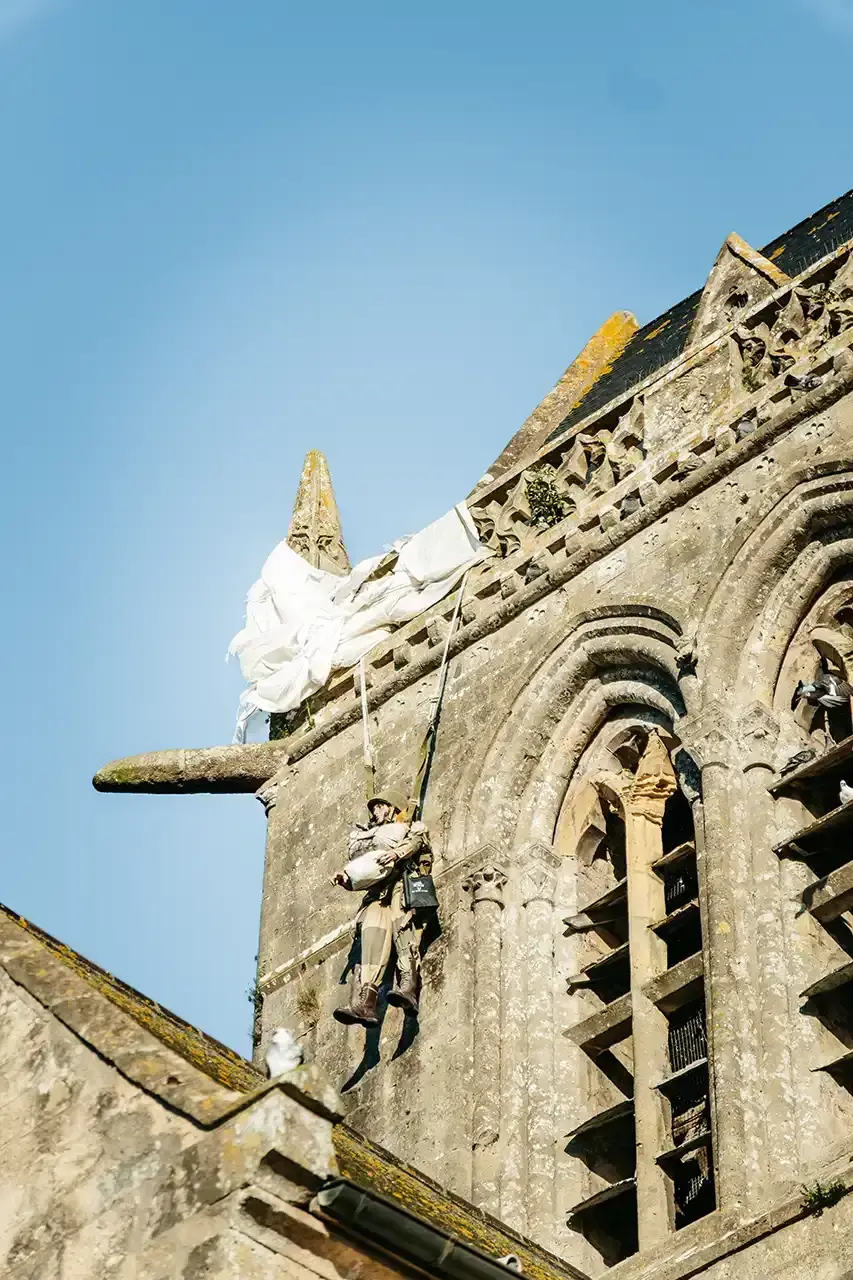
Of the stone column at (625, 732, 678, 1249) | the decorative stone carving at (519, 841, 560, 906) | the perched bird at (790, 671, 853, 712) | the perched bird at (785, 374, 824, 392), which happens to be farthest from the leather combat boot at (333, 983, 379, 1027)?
the perched bird at (785, 374, 824, 392)

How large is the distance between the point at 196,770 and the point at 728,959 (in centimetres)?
531

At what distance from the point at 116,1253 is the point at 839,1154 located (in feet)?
13.6

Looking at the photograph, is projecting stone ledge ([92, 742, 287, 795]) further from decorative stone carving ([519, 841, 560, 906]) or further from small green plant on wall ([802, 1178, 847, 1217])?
small green plant on wall ([802, 1178, 847, 1217])

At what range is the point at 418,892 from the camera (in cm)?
1473

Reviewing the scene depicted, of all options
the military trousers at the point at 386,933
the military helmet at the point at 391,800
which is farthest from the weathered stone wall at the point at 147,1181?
the military helmet at the point at 391,800

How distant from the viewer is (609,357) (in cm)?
2067

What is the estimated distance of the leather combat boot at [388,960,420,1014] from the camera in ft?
47.6

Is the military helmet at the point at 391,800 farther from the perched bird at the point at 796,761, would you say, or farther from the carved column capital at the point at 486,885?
the perched bird at the point at 796,761

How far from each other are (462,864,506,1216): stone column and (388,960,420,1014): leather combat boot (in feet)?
1.11

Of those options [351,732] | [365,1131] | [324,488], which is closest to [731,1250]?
[365,1131]

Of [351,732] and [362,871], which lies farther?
[351,732]

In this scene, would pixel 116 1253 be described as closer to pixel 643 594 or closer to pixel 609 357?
pixel 643 594

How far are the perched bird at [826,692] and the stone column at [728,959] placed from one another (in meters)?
0.40

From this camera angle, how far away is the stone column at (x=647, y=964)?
12.8 m
